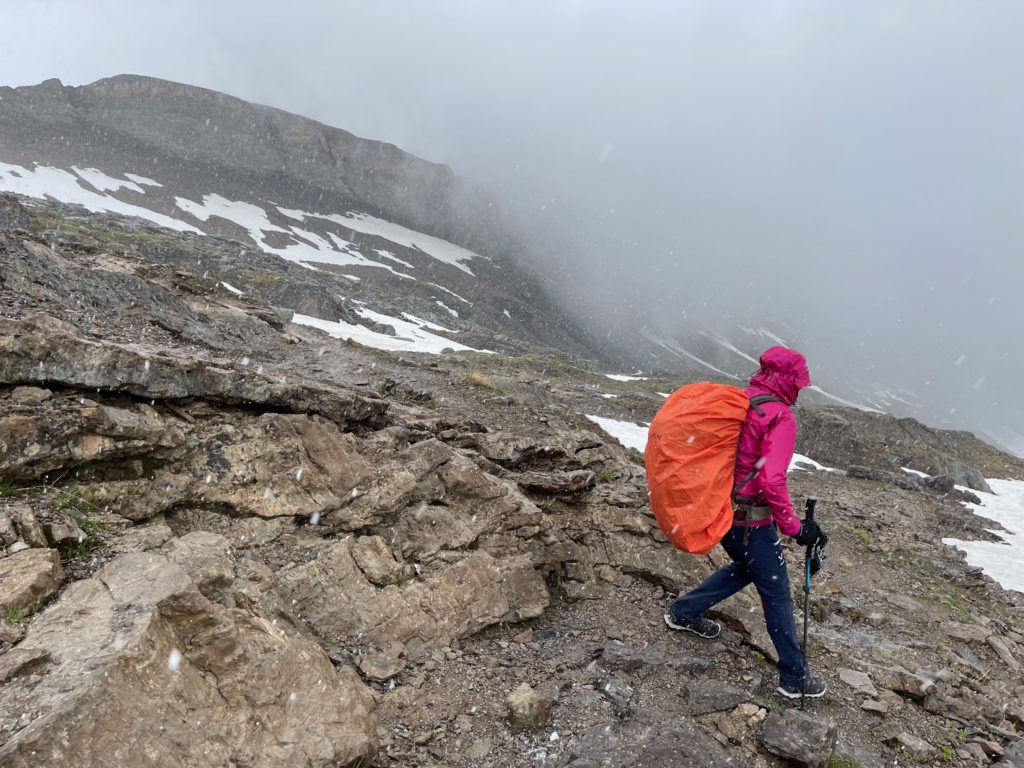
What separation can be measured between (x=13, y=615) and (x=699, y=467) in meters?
5.31

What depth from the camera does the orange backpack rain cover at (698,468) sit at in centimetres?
533

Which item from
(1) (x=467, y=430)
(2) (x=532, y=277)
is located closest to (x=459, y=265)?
(2) (x=532, y=277)

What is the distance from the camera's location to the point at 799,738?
15.4 feet

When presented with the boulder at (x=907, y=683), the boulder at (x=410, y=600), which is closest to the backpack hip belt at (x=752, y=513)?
the boulder at (x=410, y=600)

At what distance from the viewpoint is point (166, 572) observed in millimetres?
4145

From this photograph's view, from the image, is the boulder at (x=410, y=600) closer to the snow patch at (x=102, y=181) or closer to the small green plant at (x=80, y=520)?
the small green plant at (x=80, y=520)

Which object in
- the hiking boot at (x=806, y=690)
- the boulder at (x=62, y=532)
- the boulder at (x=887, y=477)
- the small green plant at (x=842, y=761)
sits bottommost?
the boulder at (x=887, y=477)

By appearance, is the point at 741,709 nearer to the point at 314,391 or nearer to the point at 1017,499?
the point at 314,391

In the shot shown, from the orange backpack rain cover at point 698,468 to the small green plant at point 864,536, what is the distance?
12576mm

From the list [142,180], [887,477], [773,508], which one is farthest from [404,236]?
[773,508]

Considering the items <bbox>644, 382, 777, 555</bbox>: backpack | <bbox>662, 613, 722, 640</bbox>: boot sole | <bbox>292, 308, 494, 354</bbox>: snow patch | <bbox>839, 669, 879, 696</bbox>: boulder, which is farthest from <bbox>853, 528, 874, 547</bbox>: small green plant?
<bbox>292, 308, 494, 354</bbox>: snow patch

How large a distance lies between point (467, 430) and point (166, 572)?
19.8ft

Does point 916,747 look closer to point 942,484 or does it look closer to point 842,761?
point 842,761

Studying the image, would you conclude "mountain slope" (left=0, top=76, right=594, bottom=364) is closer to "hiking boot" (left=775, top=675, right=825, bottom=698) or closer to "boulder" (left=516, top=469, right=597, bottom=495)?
"boulder" (left=516, top=469, right=597, bottom=495)
